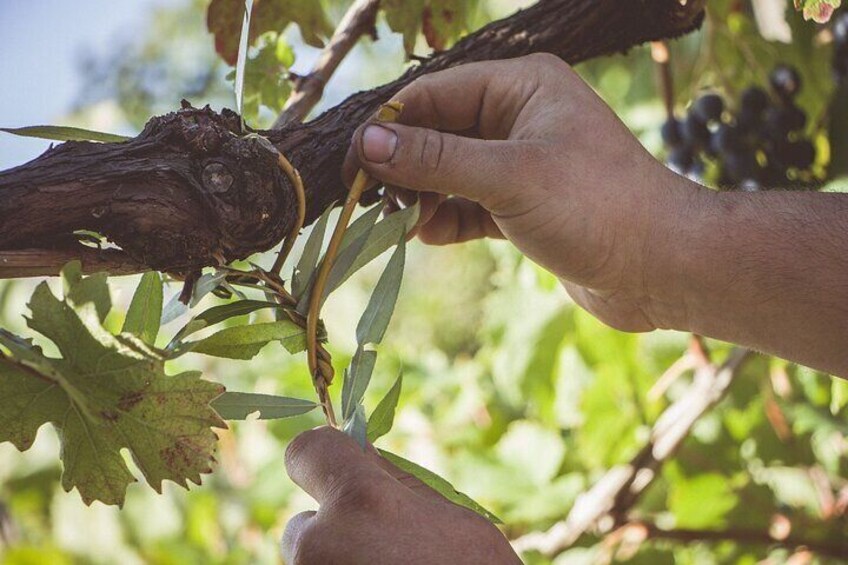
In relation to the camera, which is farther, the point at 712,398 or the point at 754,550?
the point at 754,550

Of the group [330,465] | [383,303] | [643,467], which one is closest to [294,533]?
[330,465]

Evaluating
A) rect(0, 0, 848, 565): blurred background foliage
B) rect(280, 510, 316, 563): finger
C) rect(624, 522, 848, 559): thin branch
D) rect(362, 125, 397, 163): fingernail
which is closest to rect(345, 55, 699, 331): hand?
rect(362, 125, 397, 163): fingernail

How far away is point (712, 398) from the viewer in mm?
1252

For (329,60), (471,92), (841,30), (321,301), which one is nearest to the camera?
(321,301)

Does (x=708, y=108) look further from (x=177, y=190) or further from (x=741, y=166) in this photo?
(x=177, y=190)

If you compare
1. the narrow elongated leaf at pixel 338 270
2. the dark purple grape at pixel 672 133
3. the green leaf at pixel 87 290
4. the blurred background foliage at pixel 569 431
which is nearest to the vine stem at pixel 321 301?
the narrow elongated leaf at pixel 338 270

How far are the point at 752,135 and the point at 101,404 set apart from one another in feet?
3.66

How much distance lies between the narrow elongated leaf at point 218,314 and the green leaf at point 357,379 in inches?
2.5

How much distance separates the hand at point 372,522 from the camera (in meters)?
0.52

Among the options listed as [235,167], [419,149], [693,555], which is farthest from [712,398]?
[235,167]

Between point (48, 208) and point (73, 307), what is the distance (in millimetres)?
60

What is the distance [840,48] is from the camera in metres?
1.29

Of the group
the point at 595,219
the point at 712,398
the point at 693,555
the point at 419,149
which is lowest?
the point at 693,555

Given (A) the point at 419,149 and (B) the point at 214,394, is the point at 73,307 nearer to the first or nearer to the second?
(B) the point at 214,394
